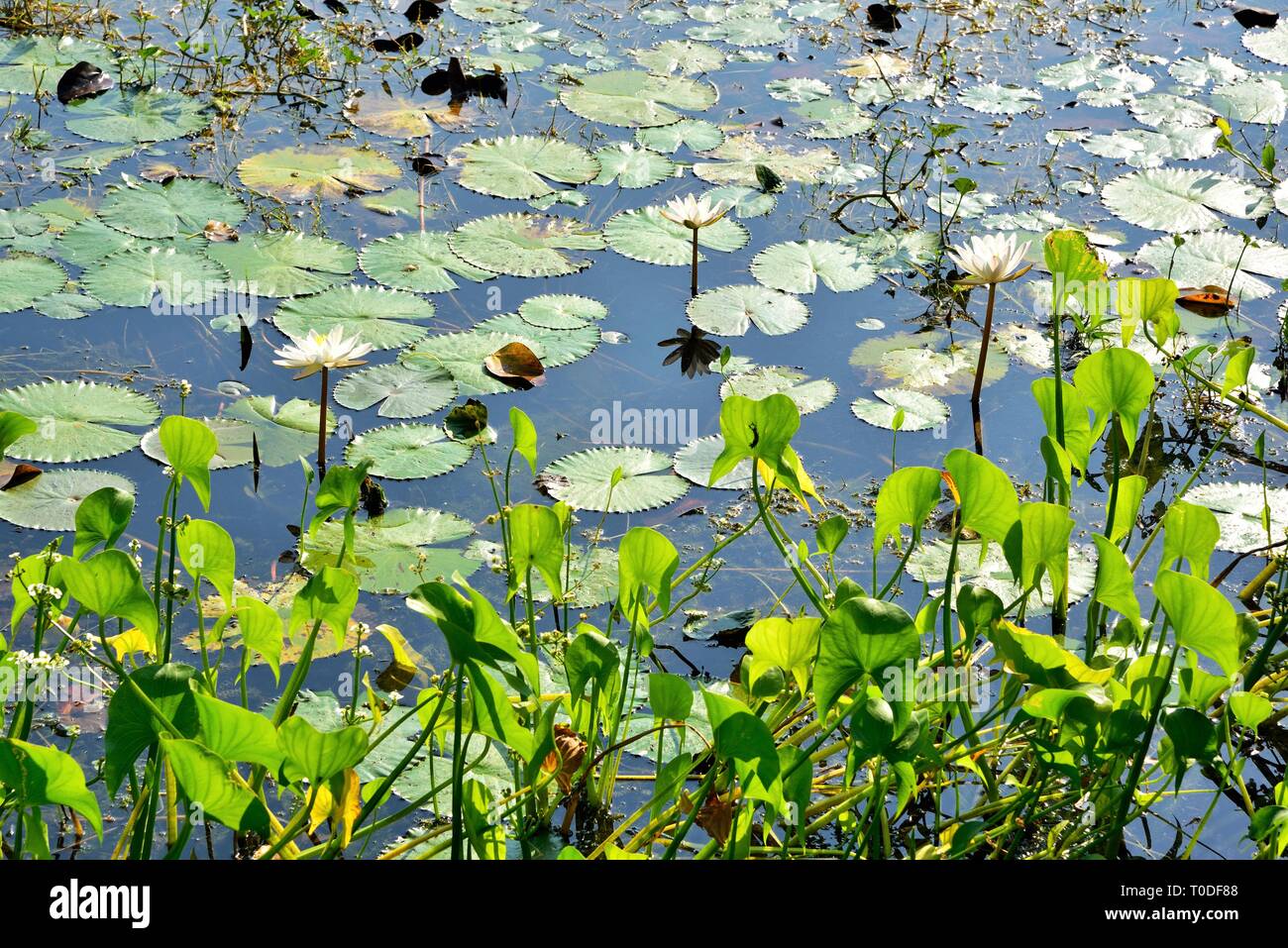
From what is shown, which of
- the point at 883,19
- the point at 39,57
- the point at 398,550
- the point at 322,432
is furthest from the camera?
the point at 883,19

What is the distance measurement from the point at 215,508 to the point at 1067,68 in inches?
132

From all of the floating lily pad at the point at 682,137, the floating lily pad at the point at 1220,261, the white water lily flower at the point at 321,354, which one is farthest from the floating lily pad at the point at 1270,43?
the white water lily flower at the point at 321,354

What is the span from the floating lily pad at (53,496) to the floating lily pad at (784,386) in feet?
4.07

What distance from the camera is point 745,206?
350 cm

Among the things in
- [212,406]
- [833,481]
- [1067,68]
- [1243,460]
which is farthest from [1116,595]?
[1067,68]

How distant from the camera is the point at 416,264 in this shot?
3.11 meters

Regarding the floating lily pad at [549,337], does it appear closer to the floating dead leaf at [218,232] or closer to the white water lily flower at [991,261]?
the floating dead leaf at [218,232]

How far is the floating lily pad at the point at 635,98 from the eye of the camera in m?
3.90

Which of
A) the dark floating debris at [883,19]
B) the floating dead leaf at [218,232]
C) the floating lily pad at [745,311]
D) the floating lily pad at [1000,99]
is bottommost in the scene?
the floating lily pad at [745,311]

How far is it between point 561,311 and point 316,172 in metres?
0.96

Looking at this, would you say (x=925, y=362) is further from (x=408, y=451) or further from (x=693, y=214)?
(x=408, y=451)

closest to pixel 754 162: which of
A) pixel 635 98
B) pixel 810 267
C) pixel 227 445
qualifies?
pixel 635 98

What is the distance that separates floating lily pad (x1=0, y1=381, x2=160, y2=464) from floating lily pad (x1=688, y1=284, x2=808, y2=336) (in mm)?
1222

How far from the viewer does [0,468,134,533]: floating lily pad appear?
228cm
